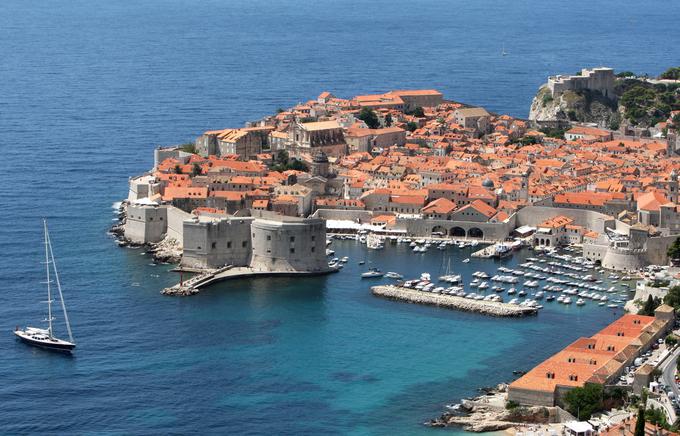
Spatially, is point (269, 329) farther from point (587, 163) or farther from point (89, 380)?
point (587, 163)

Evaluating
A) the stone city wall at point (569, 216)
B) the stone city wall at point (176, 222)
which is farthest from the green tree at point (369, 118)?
the stone city wall at point (176, 222)

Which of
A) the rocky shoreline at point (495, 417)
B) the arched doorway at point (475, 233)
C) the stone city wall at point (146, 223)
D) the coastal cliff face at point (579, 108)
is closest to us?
the rocky shoreline at point (495, 417)

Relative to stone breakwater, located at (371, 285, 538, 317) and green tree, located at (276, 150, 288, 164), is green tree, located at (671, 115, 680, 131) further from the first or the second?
stone breakwater, located at (371, 285, 538, 317)

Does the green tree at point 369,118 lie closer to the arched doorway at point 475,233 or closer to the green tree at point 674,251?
the arched doorway at point 475,233

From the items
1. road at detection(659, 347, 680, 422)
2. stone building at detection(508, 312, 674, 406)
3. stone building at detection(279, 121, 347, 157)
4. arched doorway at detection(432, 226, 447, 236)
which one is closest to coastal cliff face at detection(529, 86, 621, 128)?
stone building at detection(279, 121, 347, 157)

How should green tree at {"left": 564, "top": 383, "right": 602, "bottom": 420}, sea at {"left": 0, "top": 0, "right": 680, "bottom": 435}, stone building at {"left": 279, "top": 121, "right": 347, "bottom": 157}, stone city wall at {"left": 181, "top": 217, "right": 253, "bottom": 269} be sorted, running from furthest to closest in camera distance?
stone building at {"left": 279, "top": 121, "right": 347, "bottom": 157} < stone city wall at {"left": 181, "top": 217, "right": 253, "bottom": 269} < sea at {"left": 0, "top": 0, "right": 680, "bottom": 435} < green tree at {"left": 564, "top": 383, "right": 602, "bottom": 420}
